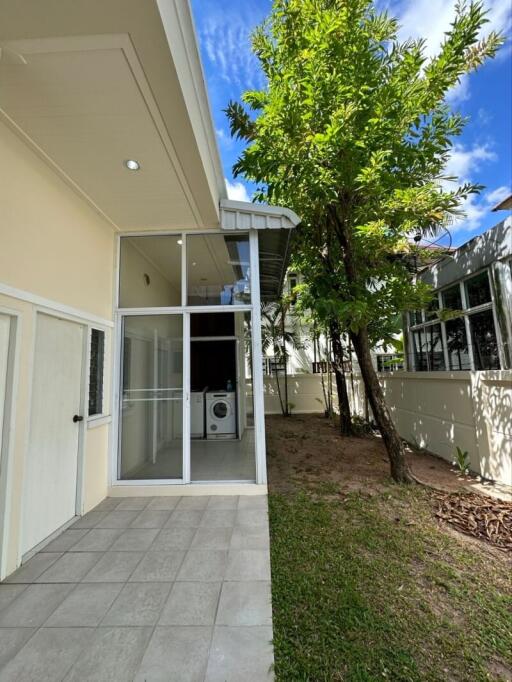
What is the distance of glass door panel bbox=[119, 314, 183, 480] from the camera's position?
4246 millimetres

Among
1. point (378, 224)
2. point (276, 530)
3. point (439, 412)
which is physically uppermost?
point (378, 224)

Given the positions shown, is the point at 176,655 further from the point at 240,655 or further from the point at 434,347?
the point at 434,347

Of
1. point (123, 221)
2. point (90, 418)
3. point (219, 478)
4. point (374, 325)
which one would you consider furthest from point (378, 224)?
point (90, 418)

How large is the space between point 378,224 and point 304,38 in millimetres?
2673

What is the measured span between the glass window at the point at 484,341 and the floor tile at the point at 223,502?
431 centimetres

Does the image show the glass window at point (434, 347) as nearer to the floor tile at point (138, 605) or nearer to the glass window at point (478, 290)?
the glass window at point (478, 290)

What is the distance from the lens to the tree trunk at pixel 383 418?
4422 millimetres

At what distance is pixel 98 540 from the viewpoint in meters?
3.00

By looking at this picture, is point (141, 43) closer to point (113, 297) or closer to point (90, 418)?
point (113, 297)

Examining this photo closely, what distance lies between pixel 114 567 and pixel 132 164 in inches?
138

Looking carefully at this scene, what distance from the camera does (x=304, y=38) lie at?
13.6ft

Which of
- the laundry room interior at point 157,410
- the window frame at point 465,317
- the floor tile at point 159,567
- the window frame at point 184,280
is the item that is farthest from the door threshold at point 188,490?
the window frame at point 465,317

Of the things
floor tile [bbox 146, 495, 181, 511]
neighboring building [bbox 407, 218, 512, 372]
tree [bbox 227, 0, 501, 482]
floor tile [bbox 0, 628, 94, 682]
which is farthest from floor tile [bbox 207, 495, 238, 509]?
neighboring building [bbox 407, 218, 512, 372]

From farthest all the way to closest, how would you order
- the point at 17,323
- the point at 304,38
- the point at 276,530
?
the point at 304,38 → the point at 276,530 → the point at 17,323
